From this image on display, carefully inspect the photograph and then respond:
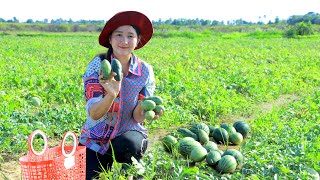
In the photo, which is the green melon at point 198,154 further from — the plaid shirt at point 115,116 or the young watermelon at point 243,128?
the young watermelon at point 243,128

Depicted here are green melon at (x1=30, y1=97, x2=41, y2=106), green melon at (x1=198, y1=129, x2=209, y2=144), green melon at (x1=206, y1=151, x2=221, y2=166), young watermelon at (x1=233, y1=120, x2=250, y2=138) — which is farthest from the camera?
green melon at (x1=30, y1=97, x2=41, y2=106)

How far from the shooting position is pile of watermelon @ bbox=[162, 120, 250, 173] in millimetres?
4086

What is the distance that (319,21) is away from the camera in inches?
3445

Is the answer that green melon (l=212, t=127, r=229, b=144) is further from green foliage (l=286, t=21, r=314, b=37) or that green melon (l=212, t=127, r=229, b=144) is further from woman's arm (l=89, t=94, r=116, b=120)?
green foliage (l=286, t=21, r=314, b=37)

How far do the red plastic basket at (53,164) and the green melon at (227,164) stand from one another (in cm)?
146

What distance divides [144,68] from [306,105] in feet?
12.4

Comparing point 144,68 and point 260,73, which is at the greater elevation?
point 144,68

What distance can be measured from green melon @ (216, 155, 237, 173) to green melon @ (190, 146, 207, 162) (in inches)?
7.6

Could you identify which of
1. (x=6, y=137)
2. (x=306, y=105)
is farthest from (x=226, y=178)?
(x=306, y=105)

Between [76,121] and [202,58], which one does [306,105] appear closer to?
[76,121]

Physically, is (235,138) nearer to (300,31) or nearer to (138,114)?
(138,114)

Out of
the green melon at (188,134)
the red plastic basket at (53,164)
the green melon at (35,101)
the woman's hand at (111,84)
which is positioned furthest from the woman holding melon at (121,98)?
the green melon at (35,101)

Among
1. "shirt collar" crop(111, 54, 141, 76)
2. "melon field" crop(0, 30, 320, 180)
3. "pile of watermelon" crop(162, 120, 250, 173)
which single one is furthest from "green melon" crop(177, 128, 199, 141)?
"shirt collar" crop(111, 54, 141, 76)

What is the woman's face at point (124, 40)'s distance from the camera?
3.78 m
